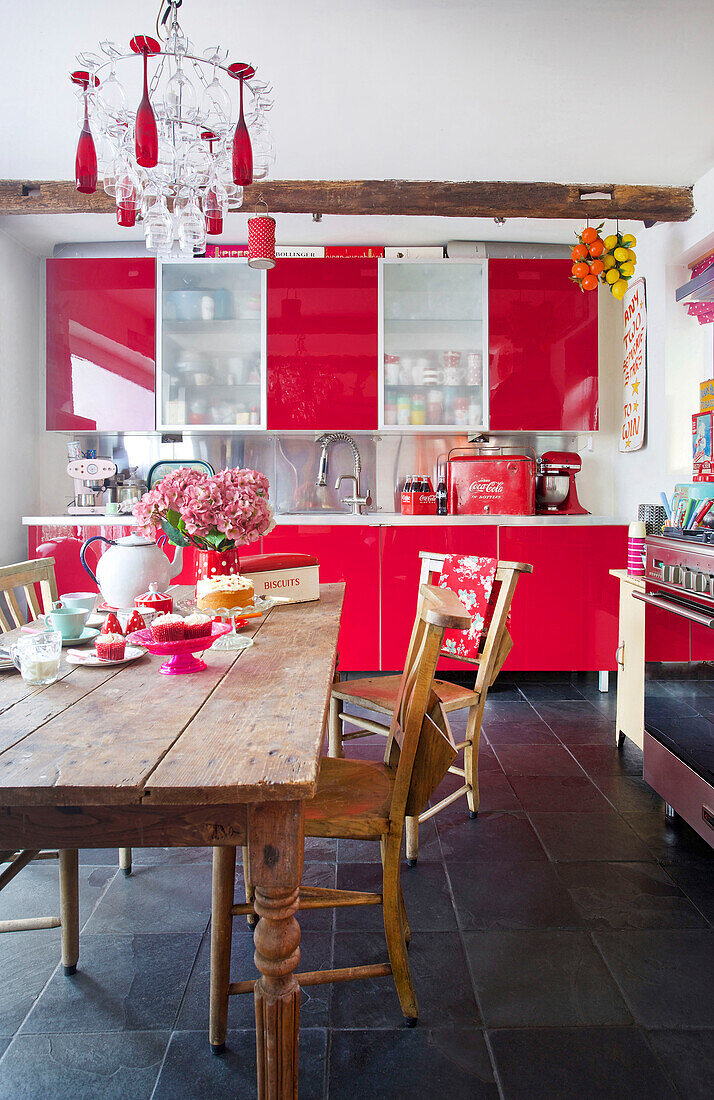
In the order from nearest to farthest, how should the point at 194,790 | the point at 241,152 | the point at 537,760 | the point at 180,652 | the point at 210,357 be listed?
the point at 194,790 < the point at 180,652 < the point at 241,152 < the point at 537,760 < the point at 210,357

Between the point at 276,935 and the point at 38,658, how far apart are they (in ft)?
2.29

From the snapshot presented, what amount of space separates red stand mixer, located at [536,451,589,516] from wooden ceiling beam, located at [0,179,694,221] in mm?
1289

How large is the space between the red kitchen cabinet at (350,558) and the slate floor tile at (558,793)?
140 centimetres

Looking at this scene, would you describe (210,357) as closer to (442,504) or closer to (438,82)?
(442,504)

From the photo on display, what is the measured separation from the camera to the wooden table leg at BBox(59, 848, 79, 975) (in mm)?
1519

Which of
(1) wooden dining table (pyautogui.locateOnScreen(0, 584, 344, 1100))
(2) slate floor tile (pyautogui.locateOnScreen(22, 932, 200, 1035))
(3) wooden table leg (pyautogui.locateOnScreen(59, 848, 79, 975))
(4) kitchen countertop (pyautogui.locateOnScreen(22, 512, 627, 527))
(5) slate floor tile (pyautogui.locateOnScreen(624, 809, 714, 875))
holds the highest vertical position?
(4) kitchen countertop (pyautogui.locateOnScreen(22, 512, 627, 527))

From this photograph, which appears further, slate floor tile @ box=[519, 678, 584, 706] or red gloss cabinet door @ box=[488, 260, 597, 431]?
red gloss cabinet door @ box=[488, 260, 597, 431]

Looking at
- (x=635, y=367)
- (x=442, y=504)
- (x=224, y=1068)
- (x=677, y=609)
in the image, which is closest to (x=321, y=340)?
(x=442, y=504)

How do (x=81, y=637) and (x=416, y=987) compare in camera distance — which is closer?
(x=416, y=987)

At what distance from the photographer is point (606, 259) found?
10.8 feet

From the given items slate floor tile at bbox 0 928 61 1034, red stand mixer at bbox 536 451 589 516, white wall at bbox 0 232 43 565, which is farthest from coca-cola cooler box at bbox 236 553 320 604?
white wall at bbox 0 232 43 565

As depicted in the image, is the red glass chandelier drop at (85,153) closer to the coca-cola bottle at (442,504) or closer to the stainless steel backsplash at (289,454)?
the stainless steel backsplash at (289,454)

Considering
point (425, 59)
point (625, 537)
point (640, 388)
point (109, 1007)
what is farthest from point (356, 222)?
point (109, 1007)

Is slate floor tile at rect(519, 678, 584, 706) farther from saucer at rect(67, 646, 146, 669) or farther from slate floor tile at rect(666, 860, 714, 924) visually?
saucer at rect(67, 646, 146, 669)
